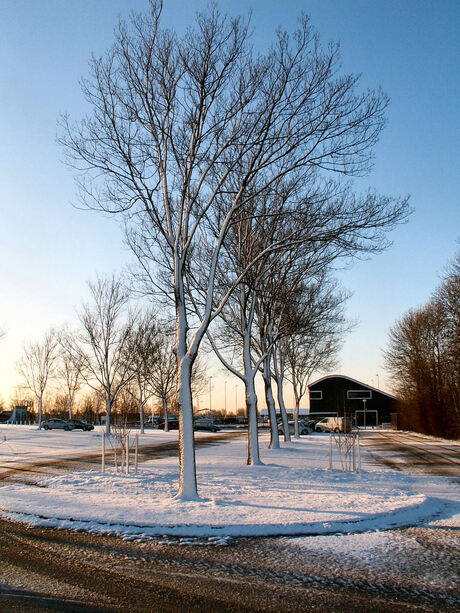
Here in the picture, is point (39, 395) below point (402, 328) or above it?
below

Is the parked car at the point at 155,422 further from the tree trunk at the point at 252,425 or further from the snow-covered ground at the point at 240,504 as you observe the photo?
the snow-covered ground at the point at 240,504

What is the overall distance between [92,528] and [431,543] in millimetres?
4993

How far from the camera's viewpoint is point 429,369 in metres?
45.3

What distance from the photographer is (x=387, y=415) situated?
77.0 metres

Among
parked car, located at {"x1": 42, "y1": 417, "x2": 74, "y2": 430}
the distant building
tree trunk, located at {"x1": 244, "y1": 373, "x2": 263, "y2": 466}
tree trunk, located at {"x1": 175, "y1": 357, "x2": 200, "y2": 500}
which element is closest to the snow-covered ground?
tree trunk, located at {"x1": 175, "y1": 357, "x2": 200, "y2": 500}

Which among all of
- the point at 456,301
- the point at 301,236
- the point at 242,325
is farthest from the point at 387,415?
the point at 301,236

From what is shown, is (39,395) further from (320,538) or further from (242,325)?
(320,538)

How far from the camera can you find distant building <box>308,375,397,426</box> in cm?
7599

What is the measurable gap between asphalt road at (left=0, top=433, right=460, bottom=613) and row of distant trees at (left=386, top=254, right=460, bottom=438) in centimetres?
3072

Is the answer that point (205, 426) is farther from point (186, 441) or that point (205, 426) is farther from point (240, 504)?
point (240, 504)

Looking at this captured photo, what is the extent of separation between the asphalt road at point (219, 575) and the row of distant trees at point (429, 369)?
101ft

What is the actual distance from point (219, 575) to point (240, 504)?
13.5 ft

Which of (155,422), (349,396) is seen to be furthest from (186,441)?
(349,396)

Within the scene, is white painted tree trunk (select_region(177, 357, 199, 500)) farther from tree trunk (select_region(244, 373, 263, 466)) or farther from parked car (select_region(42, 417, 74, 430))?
parked car (select_region(42, 417, 74, 430))
